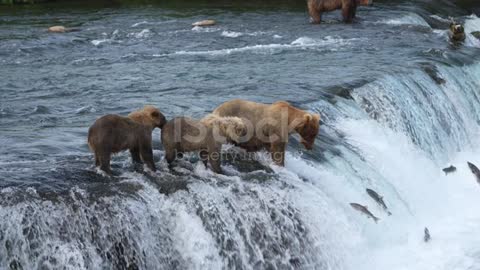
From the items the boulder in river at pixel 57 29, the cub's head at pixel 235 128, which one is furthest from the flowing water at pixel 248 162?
the cub's head at pixel 235 128

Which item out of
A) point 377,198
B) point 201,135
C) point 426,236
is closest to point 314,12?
point 377,198

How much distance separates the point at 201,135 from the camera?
25.2 ft

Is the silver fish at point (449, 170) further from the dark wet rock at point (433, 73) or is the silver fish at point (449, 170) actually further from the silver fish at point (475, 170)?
the dark wet rock at point (433, 73)

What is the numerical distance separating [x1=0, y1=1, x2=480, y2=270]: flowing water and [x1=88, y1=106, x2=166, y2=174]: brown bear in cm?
→ 21

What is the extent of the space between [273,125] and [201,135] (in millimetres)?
960

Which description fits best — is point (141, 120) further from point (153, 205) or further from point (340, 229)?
point (340, 229)

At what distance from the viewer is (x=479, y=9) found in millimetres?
26922

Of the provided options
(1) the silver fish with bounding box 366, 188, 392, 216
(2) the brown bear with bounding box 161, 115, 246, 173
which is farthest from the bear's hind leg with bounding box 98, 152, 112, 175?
(1) the silver fish with bounding box 366, 188, 392, 216

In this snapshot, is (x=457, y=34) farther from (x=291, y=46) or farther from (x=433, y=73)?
(x=433, y=73)

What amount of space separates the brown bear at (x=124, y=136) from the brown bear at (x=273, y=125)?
0.92m

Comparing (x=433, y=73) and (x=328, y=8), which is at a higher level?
(x=433, y=73)

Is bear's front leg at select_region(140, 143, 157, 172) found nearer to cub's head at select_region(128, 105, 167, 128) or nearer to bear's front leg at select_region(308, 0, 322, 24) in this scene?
cub's head at select_region(128, 105, 167, 128)

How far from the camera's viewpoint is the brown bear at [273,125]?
8.24 meters

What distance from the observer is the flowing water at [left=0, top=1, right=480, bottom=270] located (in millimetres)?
6953
